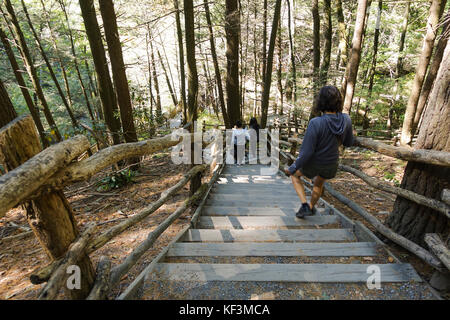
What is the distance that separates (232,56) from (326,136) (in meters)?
8.64

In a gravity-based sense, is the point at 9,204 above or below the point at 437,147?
above

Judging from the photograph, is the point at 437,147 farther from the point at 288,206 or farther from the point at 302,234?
the point at 288,206

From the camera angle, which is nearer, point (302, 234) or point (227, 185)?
point (302, 234)

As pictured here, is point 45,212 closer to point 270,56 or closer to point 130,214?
point 130,214

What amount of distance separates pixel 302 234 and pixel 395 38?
2123 centimetres

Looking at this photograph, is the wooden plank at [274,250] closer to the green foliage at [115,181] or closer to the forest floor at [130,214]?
the forest floor at [130,214]

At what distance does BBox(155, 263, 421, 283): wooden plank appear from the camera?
209 centimetres

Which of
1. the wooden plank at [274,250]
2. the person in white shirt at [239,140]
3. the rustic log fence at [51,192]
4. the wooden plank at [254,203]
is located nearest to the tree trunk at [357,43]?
the person in white shirt at [239,140]

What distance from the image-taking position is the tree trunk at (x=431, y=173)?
228cm

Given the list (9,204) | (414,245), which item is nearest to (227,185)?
(414,245)

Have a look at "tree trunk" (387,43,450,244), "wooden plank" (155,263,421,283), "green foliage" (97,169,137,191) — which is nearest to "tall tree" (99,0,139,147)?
"green foliage" (97,169,137,191)
